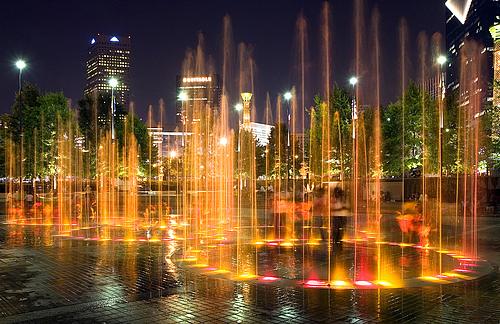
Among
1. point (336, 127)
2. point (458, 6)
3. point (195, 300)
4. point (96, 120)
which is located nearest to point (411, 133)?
point (336, 127)

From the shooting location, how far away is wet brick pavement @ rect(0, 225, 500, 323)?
7.12 metres

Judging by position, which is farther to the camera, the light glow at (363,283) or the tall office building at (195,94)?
the tall office building at (195,94)

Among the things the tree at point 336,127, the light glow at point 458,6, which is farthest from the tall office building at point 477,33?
the tree at point 336,127

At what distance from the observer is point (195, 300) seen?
813cm

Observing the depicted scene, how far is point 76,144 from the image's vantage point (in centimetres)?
6019

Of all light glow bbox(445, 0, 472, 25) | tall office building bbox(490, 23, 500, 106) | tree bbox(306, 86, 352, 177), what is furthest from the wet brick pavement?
light glow bbox(445, 0, 472, 25)

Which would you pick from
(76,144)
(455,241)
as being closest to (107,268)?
(455,241)

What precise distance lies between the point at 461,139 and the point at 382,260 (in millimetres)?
31095

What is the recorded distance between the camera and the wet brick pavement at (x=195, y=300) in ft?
23.4

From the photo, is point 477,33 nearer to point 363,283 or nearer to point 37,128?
point 37,128

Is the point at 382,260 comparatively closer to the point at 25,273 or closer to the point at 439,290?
the point at 439,290

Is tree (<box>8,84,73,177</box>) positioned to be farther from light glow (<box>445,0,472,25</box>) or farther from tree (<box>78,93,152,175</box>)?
light glow (<box>445,0,472,25</box>)

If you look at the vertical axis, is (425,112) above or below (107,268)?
above

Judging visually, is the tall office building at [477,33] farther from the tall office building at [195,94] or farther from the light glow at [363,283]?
the light glow at [363,283]
